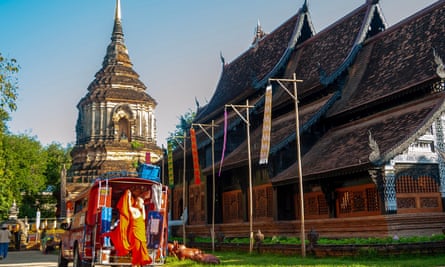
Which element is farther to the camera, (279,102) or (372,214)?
(279,102)

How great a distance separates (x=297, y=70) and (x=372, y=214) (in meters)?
11.3

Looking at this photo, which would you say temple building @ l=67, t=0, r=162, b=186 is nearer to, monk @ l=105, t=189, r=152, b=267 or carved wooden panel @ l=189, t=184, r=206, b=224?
carved wooden panel @ l=189, t=184, r=206, b=224

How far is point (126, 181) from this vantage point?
11922 millimetres

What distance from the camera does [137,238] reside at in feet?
Answer: 35.2

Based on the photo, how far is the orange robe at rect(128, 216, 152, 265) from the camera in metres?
10.7

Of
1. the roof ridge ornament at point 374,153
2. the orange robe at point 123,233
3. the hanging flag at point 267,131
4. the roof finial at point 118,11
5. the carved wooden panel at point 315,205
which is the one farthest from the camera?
the roof finial at point 118,11

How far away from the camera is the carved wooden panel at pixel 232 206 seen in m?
23.9

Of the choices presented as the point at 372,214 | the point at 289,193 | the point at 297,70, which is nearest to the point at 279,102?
the point at 297,70

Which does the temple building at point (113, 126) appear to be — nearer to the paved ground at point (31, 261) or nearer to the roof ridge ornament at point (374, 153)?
the paved ground at point (31, 261)

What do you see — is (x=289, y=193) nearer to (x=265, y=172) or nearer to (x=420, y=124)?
(x=265, y=172)

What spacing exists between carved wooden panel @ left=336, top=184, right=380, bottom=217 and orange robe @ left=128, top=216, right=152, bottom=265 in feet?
28.2

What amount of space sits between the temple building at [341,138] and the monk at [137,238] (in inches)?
246

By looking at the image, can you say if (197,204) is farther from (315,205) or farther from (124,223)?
(124,223)

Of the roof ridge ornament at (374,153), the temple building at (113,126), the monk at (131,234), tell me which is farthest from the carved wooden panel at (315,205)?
the temple building at (113,126)
